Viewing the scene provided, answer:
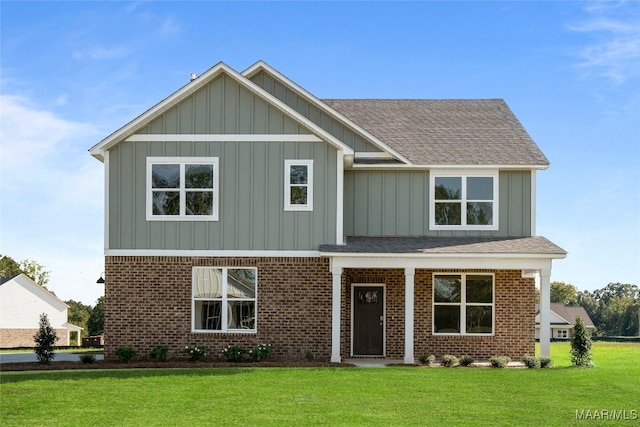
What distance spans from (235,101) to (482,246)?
7928 mm

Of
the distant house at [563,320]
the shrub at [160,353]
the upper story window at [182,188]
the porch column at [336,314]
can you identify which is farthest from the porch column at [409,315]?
the distant house at [563,320]

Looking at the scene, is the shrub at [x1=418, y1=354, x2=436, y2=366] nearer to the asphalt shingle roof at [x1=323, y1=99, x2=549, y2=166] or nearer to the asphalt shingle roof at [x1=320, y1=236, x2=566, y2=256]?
the asphalt shingle roof at [x1=320, y1=236, x2=566, y2=256]

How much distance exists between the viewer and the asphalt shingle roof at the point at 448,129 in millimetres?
25031

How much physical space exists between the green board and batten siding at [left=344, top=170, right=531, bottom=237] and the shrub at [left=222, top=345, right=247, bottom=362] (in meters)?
5.00

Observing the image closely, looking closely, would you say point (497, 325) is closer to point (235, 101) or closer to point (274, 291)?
point (274, 291)

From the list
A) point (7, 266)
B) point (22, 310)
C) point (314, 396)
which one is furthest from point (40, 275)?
point (314, 396)

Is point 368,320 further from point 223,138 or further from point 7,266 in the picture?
point 7,266

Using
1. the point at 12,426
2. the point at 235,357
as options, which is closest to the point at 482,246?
the point at 235,357

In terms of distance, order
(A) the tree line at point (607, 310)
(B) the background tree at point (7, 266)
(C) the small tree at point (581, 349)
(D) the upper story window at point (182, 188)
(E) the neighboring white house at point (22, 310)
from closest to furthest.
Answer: (C) the small tree at point (581, 349), (D) the upper story window at point (182, 188), (E) the neighboring white house at point (22, 310), (B) the background tree at point (7, 266), (A) the tree line at point (607, 310)

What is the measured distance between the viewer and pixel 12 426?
14.6 m

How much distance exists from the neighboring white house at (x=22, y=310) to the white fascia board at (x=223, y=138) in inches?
1341

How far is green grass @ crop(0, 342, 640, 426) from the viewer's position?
1474cm

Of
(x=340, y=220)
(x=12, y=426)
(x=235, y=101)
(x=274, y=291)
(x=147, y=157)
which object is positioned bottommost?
(x=12, y=426)

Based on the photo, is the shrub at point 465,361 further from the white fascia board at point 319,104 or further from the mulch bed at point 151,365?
the white fascia board at point 319,104
